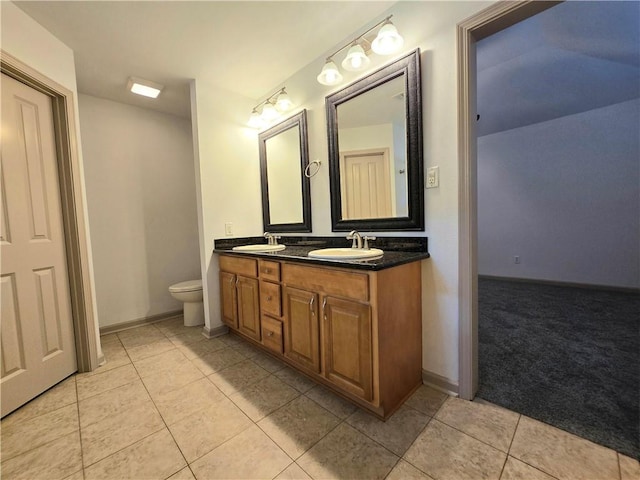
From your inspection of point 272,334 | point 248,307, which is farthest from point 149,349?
point 272,334

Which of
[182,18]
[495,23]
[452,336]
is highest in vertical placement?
[182,18]

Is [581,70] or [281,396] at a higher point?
[581,70]

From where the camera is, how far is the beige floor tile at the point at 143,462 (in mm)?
1047

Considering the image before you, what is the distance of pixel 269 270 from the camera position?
1814 millimetres

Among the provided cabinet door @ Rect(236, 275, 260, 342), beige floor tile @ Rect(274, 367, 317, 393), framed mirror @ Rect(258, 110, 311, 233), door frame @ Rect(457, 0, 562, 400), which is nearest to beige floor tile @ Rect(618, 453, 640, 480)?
door frame @ Rect(457, 0, 562, 400)

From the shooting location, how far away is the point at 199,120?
7.57 ft

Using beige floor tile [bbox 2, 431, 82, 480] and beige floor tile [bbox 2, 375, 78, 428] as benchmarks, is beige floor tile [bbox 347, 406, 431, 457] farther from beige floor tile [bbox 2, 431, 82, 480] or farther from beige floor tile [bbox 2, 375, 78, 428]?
beige floor tile [bbox 2, 375, 78, 428]

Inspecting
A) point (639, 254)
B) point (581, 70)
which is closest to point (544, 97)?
point (581, 70)

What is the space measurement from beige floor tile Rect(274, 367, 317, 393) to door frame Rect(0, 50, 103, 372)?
4.65 feet

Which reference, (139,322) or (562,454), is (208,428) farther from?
(139,322)

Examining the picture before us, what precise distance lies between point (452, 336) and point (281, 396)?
106 centimetres

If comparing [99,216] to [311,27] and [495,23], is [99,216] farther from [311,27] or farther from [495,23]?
[495,23]

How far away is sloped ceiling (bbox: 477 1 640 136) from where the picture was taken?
1826 mm

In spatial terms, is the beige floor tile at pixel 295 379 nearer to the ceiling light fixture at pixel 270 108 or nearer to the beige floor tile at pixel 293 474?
the beige floor tile at pixel 293 474
